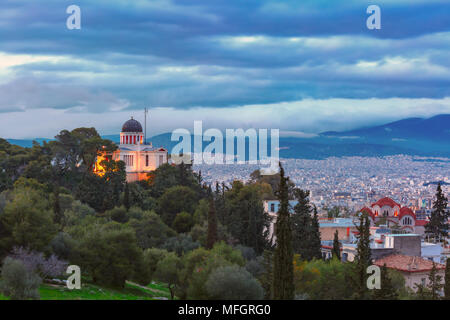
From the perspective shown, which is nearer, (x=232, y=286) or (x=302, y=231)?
(x=232, y=286)

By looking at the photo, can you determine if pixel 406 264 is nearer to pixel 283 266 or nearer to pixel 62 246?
pixel 283 266

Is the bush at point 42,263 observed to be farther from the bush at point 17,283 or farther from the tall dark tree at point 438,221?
the tall dark tree at point 438,221

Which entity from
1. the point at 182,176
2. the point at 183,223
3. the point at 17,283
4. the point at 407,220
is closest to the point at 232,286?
the point at 17,283

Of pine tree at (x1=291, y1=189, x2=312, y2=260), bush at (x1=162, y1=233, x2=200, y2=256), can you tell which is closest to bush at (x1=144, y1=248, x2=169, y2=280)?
bush at (x1=162, y1=233, x2=200, y2=256)

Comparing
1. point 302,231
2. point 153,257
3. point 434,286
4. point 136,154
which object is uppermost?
point 136,154

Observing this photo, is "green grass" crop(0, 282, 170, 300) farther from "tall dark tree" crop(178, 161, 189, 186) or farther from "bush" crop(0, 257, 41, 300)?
"tall dark tree" crop(178, 161, 189, 186)

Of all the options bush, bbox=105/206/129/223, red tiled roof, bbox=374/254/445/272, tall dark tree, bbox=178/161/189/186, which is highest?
tall dark tree, bbox=178/161/189/186
